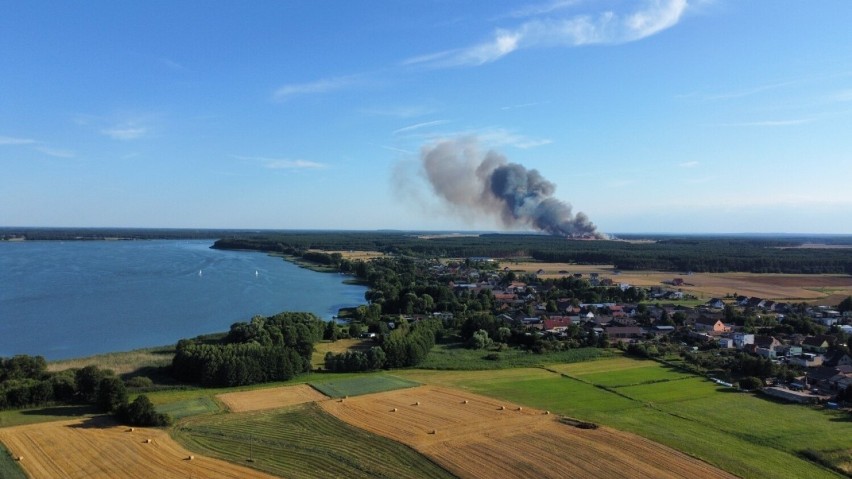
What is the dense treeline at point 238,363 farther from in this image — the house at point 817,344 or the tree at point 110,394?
the house at point 817,344

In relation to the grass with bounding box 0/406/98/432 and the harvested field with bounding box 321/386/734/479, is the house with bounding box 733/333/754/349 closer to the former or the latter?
the harvested field with bounding box 321/386/734/479

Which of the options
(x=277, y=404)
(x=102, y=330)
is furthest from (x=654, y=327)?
(x=102, y=330)

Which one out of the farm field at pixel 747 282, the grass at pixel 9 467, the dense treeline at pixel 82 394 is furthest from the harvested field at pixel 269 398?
the farm field at pixel 747 282

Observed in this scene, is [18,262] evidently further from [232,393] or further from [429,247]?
[232,393]

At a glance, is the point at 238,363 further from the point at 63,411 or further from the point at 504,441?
the point at 504,441

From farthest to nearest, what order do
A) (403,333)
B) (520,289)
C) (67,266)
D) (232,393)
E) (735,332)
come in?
(67,266), (520,289), (735,332), (403,333), (232,393)

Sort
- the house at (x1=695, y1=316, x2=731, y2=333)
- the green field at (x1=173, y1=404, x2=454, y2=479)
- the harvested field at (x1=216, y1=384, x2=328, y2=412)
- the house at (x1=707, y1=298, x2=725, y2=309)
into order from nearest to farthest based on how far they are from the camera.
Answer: the green field at (x1=173, y1=404, x2=454, y2=479)
the harvested field at (x1=216, y1=384, x2=328, y2=412)
the house at (x1=695, y1=316, x2=731, y2=333)
the house at (x1=707, y1=298, x2=725, y2=309)

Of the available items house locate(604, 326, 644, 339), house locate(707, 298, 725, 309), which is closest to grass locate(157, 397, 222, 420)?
house locate(604, 326, 644, 339)
